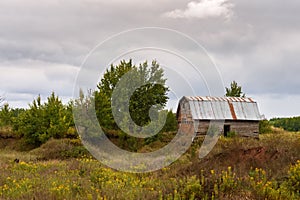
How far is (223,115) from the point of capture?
32.3 metres

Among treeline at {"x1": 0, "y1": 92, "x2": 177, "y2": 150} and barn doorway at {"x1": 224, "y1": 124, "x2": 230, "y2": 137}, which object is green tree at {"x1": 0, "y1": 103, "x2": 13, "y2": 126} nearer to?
treeline at {"x1": 0, "y1": 92, "x2": 177, "y2": 150}

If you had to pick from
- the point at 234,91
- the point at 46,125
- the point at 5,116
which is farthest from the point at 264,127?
the point at 5,116

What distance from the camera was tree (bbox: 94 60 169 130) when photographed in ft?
110

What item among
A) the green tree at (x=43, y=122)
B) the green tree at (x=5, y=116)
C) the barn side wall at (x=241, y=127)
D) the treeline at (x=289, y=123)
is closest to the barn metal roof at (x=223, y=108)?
the barn side wall at (x=241, y=127)

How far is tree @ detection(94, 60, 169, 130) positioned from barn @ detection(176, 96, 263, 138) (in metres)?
3.36

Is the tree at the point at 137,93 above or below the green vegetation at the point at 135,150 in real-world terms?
above

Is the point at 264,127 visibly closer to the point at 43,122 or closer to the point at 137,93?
the point at 137,93

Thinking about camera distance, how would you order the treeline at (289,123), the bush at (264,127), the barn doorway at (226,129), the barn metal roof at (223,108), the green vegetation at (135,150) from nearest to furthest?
the green vegetation at (135,150) < the barn metal roof at (223,108) < the barn doorway at (226,129) < the bush at (264,127) < the treeline at (289,123)

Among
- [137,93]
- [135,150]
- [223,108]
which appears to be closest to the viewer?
[135,150]

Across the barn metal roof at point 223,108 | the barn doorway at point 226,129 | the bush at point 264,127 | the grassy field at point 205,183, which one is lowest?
the grassy field at point 205,183

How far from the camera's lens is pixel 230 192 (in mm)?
8164

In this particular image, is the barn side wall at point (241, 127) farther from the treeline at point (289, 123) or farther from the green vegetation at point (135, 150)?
the treeline at point (289, 123)

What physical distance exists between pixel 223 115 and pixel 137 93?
29.2 feet

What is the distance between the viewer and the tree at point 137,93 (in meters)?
33.5
